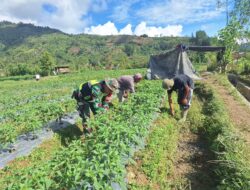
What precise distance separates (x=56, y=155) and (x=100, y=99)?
277 cm

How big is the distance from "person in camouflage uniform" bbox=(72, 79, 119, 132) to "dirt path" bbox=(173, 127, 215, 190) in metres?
2.14

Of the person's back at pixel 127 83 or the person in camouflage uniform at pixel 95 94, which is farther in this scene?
the person's back at pixel 127 83

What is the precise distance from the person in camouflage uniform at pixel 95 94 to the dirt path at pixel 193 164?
7.03ft

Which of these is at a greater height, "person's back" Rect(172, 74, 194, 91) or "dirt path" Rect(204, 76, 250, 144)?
"person's back" Rect(172, 74, 194, 91)

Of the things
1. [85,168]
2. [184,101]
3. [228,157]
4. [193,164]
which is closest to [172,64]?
[184,101]

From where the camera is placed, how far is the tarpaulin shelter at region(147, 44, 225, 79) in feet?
54.4

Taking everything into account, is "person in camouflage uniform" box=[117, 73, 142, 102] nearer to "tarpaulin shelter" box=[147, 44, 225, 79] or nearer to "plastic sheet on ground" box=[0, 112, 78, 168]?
"plastic sheet on ground" box=[0, 112, 78, 168]

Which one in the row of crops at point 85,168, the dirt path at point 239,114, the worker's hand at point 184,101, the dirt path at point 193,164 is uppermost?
the row of crops at point 85,168

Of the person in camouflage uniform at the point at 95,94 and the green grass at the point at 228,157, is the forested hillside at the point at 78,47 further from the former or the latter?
the green grass at the point at 228,157

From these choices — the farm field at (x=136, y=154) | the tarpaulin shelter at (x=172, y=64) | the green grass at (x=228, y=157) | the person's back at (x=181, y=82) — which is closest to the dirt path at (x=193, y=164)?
the farm field at (x=136, y=154)

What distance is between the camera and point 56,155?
365 cm

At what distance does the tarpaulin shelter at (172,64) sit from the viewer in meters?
16.6

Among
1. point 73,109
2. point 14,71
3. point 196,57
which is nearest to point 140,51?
point 14,71

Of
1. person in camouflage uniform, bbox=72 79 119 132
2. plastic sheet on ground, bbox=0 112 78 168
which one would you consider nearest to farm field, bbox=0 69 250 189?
plastic sheet on ground, bbox=0 112 78 168
